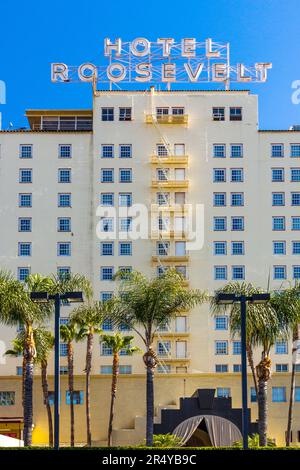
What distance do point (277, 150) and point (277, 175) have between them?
2605 millimetres

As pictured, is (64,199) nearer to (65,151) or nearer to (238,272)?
(65,151)

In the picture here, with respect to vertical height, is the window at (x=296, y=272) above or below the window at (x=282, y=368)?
above

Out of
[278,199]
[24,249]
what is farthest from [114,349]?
[278,199]

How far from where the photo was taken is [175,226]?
93.6 meters

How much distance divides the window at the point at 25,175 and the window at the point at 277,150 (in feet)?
81.2

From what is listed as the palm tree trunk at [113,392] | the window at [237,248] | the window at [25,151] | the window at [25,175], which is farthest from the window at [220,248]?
the window at [25,151]

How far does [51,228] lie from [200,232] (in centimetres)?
1499

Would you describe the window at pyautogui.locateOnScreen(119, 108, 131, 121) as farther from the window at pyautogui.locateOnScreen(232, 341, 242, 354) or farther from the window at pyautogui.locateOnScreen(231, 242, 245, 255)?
the window at pyautogui.locateOnScreen(232, 341, 242, 354)

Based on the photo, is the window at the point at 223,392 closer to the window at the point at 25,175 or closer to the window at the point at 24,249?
the window at the point at 24,249

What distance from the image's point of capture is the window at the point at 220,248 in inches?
3681

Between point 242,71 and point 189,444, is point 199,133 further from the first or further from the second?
point 189,444
